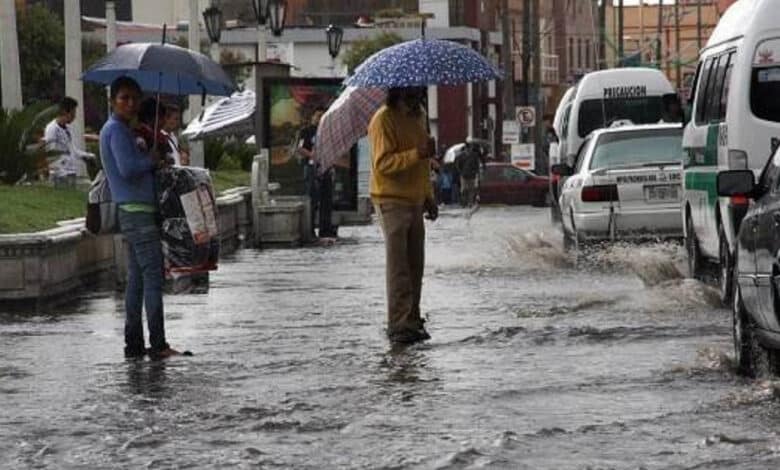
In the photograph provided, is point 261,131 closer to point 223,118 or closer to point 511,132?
point 223,118

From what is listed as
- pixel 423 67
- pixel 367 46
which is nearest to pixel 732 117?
pixel 423 67

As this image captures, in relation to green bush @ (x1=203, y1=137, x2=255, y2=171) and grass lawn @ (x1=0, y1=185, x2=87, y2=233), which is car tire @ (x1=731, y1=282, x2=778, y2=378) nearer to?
grass lawn @ (x1=0, y1=185, x2=87, y2=233)

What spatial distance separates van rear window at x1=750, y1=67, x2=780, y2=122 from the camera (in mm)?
17625

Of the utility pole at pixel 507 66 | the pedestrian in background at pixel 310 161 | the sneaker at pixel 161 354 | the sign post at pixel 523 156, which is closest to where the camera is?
the sneaker at pixel 161 354

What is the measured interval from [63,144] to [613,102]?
43.4 ft

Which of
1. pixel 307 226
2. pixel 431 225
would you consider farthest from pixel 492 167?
pixel 307 226

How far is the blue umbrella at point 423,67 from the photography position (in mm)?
16172

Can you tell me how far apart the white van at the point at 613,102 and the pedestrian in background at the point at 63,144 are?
450 inches

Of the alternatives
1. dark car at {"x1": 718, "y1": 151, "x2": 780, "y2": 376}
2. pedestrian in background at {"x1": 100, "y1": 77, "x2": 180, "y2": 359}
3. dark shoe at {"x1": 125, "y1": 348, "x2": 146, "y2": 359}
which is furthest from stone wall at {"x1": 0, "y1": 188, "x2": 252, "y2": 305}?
dark car at {"x1": 718, "y1": 151, "x2": 780, "y2": 376}

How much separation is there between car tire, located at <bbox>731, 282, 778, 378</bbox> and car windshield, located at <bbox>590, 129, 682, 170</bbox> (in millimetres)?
12054

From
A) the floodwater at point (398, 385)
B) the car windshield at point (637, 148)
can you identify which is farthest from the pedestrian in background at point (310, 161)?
the floodwater at point (398, 385)

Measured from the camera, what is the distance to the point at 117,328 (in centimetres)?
1738

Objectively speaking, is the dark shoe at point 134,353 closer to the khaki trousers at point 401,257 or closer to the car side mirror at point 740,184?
the khaki trousers at point 401,257

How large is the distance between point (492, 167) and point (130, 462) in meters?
57.0
